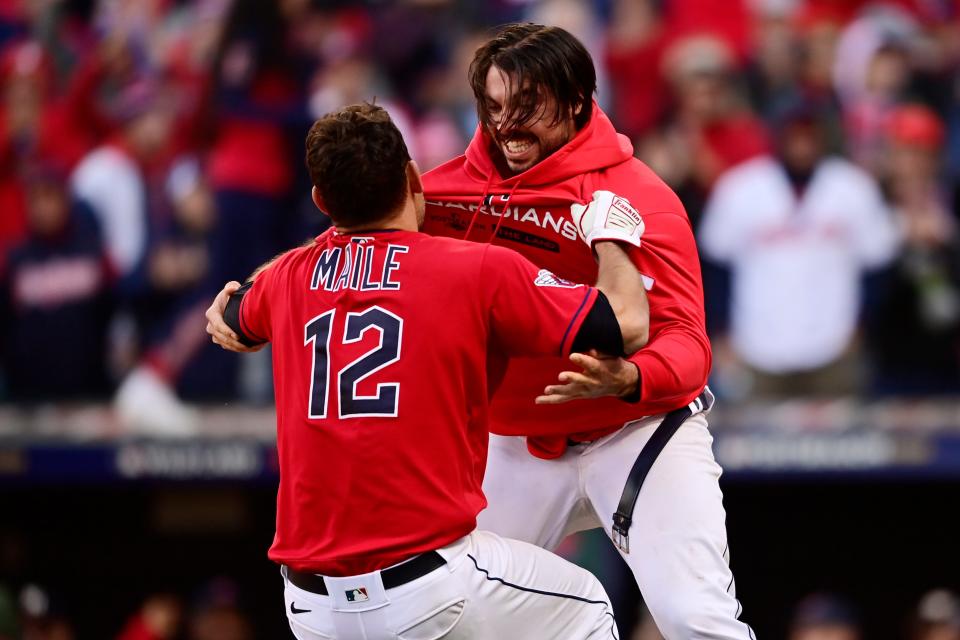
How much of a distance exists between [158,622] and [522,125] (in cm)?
431

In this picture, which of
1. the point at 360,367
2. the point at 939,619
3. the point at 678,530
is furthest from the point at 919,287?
the point at 360,367

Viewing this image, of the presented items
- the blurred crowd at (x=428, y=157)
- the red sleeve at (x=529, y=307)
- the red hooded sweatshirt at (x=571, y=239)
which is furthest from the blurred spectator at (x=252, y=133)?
the red sleeve at (x=529, y=307)

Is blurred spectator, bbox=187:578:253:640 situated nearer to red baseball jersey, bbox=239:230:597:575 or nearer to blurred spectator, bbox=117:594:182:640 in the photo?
blurred spectator, bbox=117:594:182:640

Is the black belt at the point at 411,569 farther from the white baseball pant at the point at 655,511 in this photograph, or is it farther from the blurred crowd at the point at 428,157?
the blurred crowd at the point at 428,157

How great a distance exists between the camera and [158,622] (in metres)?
6.98

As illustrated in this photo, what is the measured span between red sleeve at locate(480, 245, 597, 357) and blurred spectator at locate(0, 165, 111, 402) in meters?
4.68

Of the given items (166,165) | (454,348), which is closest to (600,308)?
(454,348)

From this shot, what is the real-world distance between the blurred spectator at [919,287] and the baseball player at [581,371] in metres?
2.94

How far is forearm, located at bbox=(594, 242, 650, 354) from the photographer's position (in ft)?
10.1

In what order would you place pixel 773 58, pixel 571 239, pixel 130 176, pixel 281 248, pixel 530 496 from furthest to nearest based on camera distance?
pixel 130 176 < pixel 281 248 < pixel 773 58 < pixel 530 496 < pixel 571 239

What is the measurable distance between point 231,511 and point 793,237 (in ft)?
10.2

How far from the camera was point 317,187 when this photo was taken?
3.06m

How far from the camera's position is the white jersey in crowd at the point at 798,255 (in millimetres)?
6273

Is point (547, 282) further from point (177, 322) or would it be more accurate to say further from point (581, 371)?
point (177, 322)
